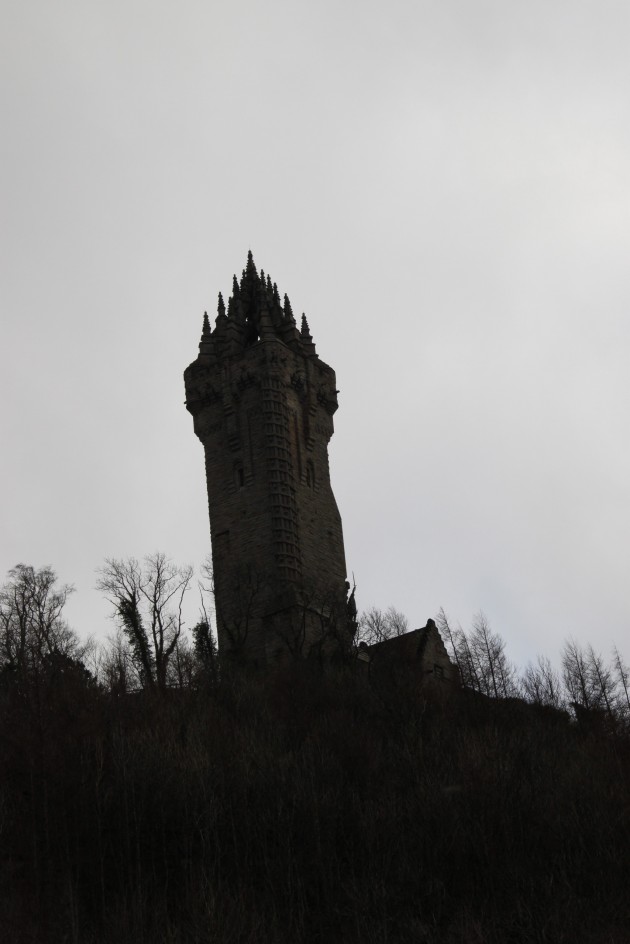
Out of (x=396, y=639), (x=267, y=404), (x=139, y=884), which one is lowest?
(x=139, y=884)

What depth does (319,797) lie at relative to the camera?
32562mm

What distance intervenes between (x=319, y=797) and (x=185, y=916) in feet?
21.2

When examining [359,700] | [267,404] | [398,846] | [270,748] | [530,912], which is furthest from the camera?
[267,404]

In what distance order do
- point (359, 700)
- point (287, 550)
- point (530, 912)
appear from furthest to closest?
point (287, 550)
point (359, 700)
point (530, 912)

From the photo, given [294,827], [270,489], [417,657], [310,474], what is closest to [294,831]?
[294,827]

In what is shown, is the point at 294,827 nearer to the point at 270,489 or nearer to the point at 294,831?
the point at 294,831

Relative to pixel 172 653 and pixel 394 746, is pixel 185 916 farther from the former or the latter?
pixel 172 653

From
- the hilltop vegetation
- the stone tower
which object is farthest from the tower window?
the hilltop vegetation

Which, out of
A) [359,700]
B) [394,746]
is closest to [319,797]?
[394,746]

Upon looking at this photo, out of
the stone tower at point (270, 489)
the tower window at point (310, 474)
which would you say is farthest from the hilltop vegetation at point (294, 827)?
the tower window at point (310, 474)

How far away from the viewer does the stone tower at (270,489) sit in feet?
172

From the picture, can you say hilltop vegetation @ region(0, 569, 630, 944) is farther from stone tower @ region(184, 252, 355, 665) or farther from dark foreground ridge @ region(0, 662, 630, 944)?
stone tower @ region(184, 252, 355, 665)

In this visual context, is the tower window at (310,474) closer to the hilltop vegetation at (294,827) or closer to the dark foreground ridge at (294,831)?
the hilltop vegetation at (294,827)

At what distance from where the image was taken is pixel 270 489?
180ft
